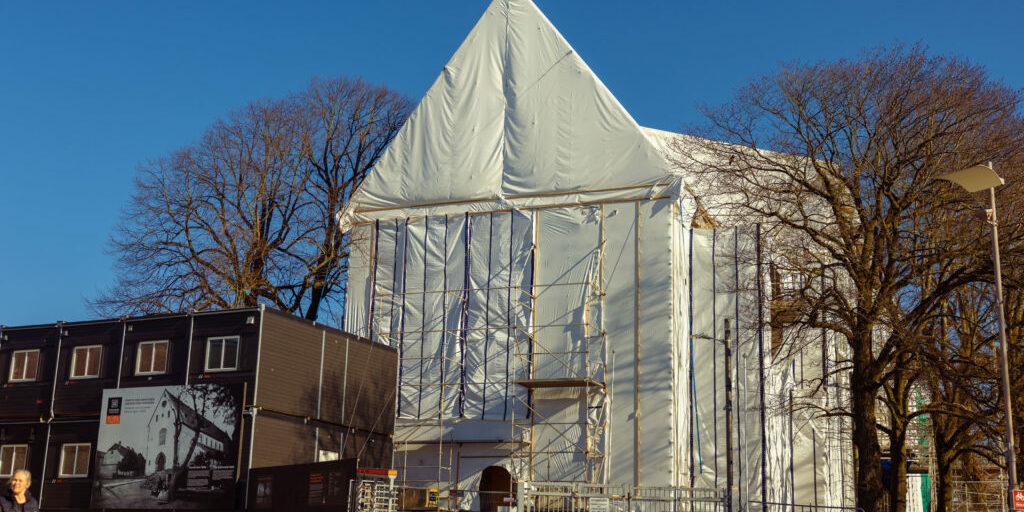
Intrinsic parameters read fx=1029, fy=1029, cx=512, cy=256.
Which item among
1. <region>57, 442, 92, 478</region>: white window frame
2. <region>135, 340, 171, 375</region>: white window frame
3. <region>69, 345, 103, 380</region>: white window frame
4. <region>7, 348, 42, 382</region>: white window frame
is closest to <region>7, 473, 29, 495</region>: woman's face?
<region>135, 340, 171, 375</region>: white window frame

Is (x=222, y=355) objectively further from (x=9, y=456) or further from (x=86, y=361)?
(x=9, y=456)

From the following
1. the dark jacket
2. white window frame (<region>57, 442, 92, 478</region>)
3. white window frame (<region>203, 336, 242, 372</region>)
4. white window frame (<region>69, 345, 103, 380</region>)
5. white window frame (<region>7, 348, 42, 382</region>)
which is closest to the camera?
the dark jacket

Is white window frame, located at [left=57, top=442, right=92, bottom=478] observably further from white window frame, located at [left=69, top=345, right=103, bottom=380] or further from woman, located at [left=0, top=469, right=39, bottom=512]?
woman, located at [left=0, top=469, right=39, bottom=512]

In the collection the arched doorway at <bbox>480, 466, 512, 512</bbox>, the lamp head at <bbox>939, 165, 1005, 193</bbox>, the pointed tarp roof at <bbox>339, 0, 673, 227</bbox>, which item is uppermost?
the pointed tarp roof at <bbox>339, 0, 673, 227</bbox>

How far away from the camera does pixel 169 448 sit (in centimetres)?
2789

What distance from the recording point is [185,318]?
2972 cm

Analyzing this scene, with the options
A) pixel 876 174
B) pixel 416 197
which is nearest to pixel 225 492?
pixel 416 197

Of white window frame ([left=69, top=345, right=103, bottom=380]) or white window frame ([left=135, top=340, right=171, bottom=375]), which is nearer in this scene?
white window frame ([left=135, top=340, right=171, bottom=375])

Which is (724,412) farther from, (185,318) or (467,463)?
(185,318)

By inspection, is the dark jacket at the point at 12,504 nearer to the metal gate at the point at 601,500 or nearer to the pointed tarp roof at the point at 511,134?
the metal gate at the point at 601,500

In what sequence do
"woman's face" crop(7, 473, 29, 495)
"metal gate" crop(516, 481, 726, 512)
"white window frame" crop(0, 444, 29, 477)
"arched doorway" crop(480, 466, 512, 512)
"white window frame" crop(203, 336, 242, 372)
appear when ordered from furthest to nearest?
1. "arched doorway" crop(480, 466, 512, 512)
2. "white window frame" crop(0, 444, 29, 477)
3. "white window frame" crop(203, 336, 242, 372)
4. "metal gate" crop(516, 481, 726, 512)
5. "woman's face" crop(7, 473, 29, 495)

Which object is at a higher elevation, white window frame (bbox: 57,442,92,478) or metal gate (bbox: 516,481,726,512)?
white window frame (bbox: 57,442,92,478)

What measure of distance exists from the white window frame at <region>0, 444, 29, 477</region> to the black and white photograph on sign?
3.24m

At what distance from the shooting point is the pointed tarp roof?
118 ft
